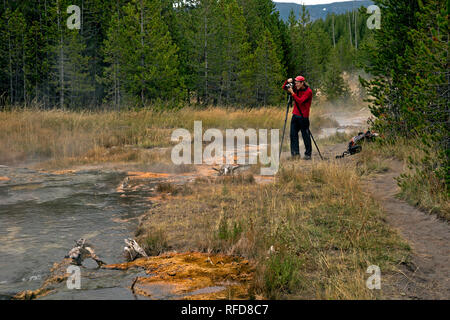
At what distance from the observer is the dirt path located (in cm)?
413

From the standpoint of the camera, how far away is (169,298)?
404 cm

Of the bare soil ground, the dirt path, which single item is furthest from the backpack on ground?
the dirt path

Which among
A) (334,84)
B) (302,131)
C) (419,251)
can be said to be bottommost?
(419,251)

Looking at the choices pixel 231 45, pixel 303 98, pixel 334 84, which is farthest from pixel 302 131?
pixel 334 84

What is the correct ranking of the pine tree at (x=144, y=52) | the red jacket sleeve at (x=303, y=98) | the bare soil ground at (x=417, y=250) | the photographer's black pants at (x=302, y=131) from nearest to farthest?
the bare soil ground at (x=417, y=250) → the red jacket sleeve at (x=303, y=98) → the photographer's black pants at (x=302, y=131) → the pine tree at (x=144, y=52)

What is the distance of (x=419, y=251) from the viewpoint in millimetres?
5223

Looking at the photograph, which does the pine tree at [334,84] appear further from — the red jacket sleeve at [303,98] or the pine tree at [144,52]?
the red jacket sleeve at [303,98]

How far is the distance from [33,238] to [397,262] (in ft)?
13.9

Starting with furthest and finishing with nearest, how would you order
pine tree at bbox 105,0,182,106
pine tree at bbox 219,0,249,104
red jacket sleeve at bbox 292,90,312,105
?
pine tree at bbox 219,0,249,104, pine tree at bbox 105,0,182,106, red jacket sleeve at bbox 292,90,312,105

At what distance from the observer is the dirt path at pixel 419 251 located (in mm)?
4133

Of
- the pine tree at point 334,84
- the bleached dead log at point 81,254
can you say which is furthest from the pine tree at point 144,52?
the bleached dead log at point 81,254

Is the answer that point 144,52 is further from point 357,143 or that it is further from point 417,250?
point 417,250

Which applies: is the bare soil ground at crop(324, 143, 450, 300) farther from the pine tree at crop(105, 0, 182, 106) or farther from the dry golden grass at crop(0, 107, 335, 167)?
the pine tree at crop(105, 0, 182, 106)
